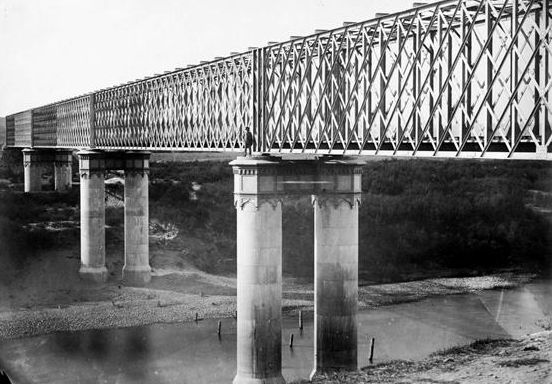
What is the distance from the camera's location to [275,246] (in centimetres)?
2989

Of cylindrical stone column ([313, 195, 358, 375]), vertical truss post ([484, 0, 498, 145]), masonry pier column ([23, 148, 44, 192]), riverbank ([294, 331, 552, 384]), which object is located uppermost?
vertical truss post ([484, 0, 498, 145])

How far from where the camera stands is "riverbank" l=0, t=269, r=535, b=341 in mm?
44094

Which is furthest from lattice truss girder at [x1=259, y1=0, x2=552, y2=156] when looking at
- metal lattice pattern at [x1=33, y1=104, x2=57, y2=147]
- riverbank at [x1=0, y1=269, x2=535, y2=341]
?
metal lattice pattern at [x1=33, y1=104, x2=57, y2=147]

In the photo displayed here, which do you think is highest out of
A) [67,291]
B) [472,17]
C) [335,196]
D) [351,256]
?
[472,17]

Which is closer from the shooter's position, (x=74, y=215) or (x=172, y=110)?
(x=172, y=110)

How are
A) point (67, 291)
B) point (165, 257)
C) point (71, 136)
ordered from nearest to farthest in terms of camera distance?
point (67, 291)
point (165, 257)
point (71, 136)

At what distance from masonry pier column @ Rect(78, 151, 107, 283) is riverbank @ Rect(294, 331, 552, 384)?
2658cm

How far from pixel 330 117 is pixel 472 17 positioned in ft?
28.0

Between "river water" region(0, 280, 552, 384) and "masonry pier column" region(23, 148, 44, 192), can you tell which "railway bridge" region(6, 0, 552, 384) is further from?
"masonry pier column" region(23, 148, 44, 192)

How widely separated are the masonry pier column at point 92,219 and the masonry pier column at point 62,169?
25.0m

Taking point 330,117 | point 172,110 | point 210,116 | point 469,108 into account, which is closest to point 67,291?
point 172,110

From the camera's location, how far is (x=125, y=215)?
5281 centimetres

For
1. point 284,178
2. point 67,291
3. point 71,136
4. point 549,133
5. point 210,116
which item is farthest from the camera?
point 71,136

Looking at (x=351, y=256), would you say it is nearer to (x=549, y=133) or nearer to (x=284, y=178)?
(x=284, y=178)
